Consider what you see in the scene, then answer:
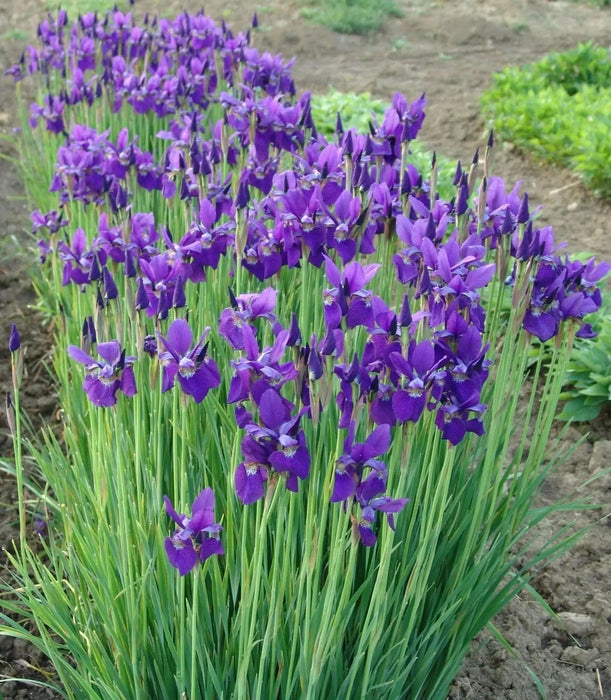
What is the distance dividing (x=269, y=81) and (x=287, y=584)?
8.67 feet

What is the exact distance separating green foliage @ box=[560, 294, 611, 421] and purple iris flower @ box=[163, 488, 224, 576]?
2330mm

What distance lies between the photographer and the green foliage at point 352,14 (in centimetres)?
998

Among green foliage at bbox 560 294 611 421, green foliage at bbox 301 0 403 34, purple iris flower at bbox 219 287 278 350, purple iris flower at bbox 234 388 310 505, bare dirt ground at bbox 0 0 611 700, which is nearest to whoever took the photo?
purple iris flower at bbox 234 388 310 505

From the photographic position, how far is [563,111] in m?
6.54

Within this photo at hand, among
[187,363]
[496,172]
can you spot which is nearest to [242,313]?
[187,363]

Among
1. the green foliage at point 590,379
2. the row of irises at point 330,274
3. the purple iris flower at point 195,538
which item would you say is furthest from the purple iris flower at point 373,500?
the green foliage at point 590,379

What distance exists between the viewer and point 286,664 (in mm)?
1877

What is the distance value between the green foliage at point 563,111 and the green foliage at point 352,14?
8.80ft

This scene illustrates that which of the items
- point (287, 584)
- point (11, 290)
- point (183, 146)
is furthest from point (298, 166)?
point (11, 290)

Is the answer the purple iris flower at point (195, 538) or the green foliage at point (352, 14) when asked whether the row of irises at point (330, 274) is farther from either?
the green foliage at point (352, 14)

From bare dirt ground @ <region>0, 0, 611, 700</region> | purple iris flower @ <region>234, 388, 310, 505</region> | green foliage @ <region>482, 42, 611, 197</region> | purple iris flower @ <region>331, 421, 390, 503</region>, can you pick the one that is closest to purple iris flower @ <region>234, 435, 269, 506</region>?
purple iris flower @ <region>234, 388, 310, 505</region>

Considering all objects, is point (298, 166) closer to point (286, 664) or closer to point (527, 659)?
point (286, 664)

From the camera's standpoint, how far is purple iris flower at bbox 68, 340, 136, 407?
172cm

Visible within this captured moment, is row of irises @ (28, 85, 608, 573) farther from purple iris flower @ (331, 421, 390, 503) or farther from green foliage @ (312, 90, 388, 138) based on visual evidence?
green foliage @ (312, 90, 388, 138)
